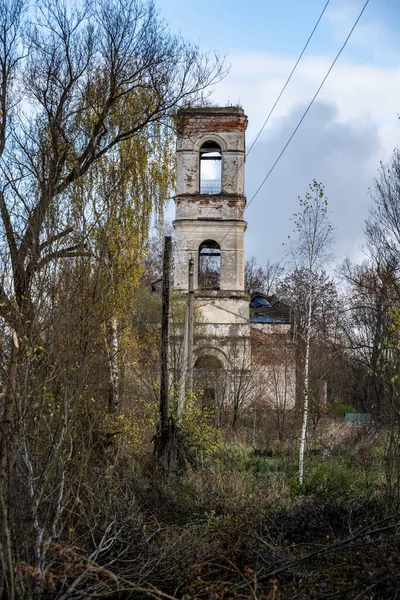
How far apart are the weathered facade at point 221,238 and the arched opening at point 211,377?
0.04 meters

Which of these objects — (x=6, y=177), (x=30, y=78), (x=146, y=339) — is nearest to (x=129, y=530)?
(x=6, y=177)

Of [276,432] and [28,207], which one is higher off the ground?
[28,207]

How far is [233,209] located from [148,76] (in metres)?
8.40

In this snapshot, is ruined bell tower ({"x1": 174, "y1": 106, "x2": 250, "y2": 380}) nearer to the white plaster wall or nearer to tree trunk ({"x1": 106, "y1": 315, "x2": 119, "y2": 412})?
the white plaster wall

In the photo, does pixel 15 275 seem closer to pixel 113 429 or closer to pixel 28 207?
pixel 28 207

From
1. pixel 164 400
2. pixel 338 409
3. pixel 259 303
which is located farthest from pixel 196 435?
pixel 259 303

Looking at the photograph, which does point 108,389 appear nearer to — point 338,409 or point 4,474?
point 4,474

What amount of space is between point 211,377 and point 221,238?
4.87m

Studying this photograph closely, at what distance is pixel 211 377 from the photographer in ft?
85.1

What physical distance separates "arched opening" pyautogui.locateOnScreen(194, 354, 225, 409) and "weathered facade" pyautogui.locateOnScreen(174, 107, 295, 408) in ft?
0.12

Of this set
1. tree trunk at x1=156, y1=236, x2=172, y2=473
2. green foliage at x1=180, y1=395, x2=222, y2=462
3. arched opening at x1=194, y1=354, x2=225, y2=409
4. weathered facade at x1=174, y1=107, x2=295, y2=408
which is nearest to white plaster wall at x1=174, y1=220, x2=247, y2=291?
weathered facade at x1=174, y1=107, x2=295, y2=408

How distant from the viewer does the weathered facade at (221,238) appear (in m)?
24.9

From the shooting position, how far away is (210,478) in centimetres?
1329

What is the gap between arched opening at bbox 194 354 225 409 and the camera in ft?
81.5
